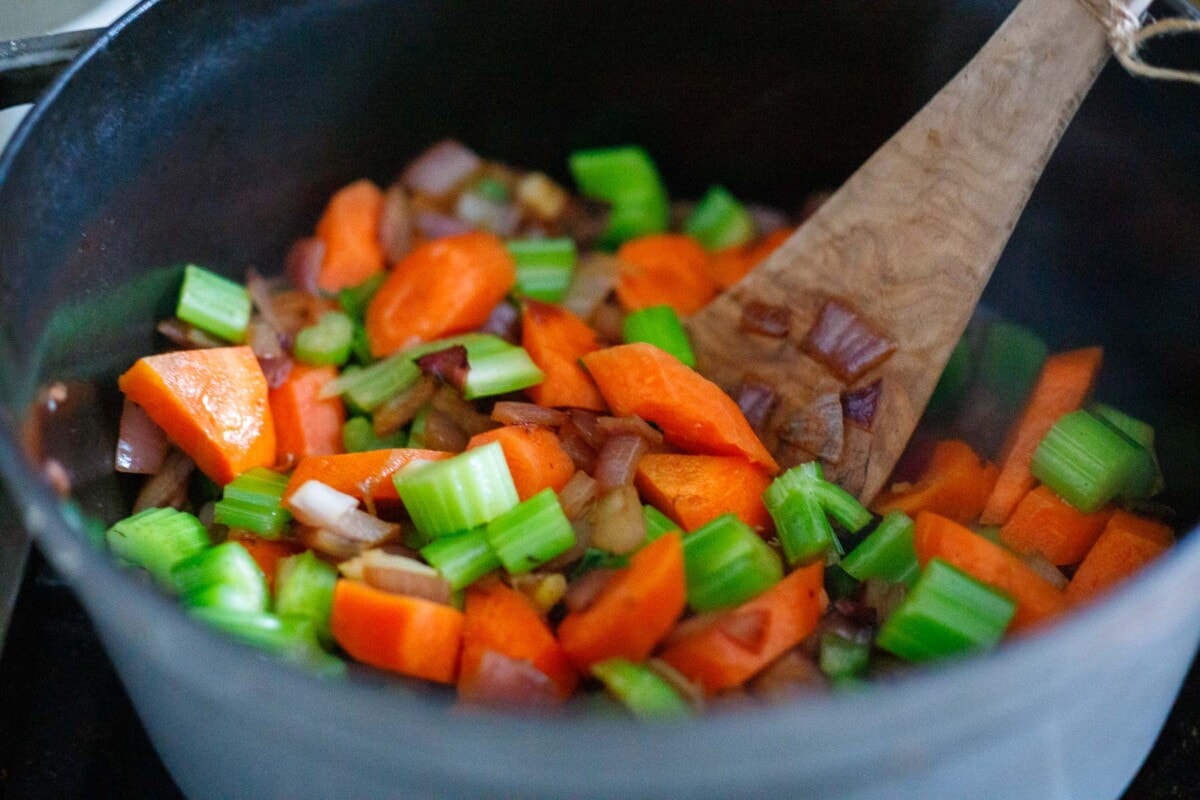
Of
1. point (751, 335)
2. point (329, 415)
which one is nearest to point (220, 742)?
point (329, 415)

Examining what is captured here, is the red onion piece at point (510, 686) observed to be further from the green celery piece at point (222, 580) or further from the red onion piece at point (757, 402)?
the red onion piece at point (757, 402)

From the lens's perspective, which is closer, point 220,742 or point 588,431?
point 220,742

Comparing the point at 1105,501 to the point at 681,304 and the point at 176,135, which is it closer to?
the point at 681,304

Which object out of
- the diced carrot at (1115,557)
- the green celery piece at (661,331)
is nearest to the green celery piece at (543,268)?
the green celery piece at (661,331)

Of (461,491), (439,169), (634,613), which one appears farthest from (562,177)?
(634,613)

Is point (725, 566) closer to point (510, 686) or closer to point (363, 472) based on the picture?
point (510, 686)

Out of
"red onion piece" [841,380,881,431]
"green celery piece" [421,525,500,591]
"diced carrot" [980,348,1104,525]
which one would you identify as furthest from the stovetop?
"red onion piece" [841,380,881,431]
